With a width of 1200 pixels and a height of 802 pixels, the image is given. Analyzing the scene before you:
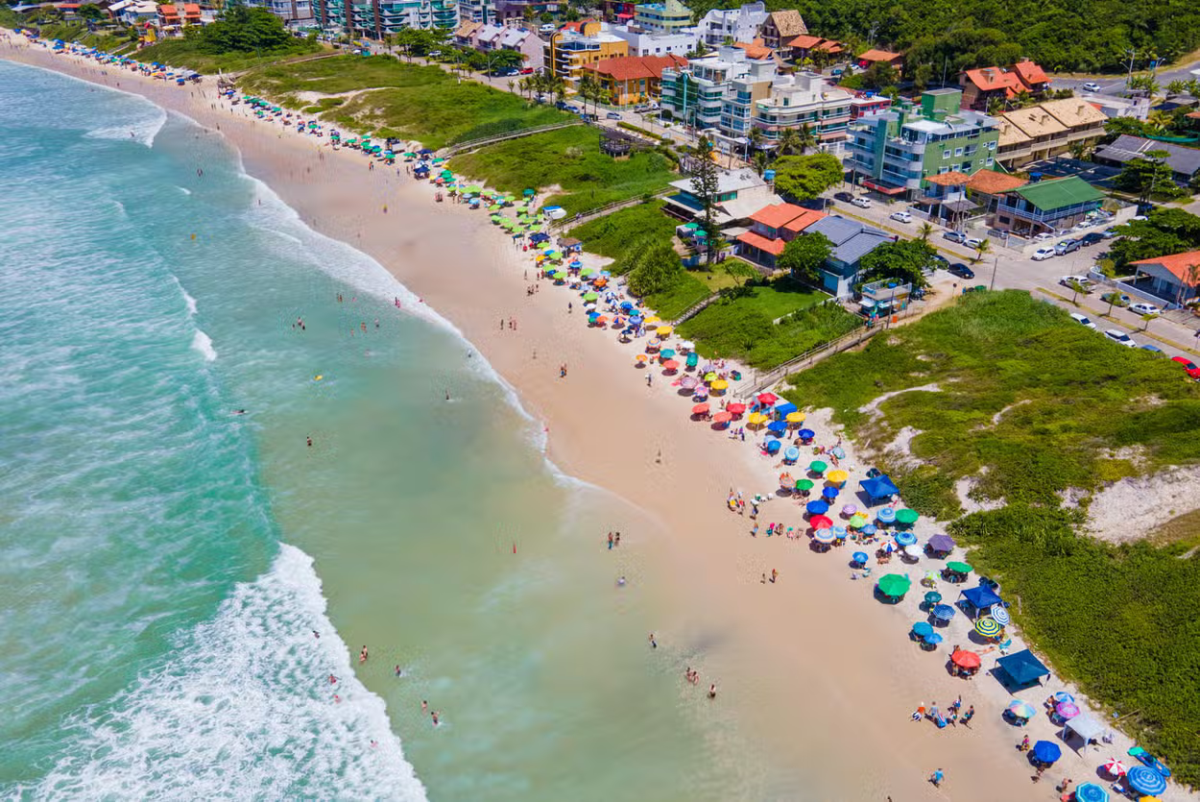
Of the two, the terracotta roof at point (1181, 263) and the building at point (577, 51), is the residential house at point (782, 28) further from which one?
the terracotta roof at point (1181, 263)

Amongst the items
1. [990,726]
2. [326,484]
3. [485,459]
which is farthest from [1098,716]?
[326,484]

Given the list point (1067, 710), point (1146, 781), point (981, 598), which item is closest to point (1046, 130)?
point (981, 598)

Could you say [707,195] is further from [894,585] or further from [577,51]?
[577,51]

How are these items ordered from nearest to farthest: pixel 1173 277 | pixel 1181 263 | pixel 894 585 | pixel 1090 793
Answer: pixel 1090 793 < pixel 894 585 < pixel 1173 277 < pixel 1181 263

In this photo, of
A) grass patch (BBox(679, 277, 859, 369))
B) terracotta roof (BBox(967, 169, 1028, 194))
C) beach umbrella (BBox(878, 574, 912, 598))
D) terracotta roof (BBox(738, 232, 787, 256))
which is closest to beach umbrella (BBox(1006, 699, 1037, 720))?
beach umbrella (BBox(878, 574, 912, 598))

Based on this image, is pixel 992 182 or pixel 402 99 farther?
pixel 402 99

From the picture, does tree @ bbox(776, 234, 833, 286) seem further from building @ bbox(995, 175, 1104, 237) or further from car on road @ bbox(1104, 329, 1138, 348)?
building @ bbox(995, 175, 1104, 237)

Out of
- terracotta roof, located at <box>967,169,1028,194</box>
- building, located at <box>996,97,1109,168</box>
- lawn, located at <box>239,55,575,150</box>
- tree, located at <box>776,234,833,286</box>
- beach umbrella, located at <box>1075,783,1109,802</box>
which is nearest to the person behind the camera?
beach umbrella, located at <box>1075,783,1109,802</box>
